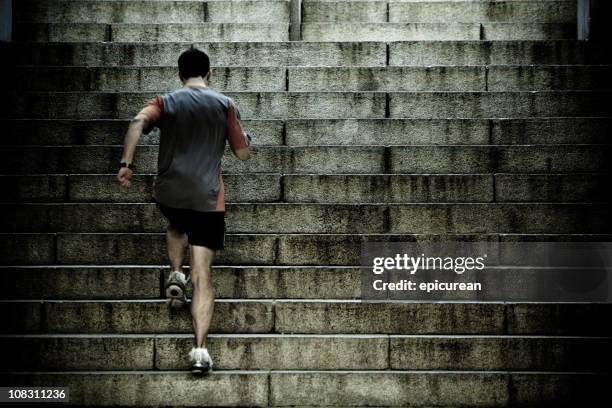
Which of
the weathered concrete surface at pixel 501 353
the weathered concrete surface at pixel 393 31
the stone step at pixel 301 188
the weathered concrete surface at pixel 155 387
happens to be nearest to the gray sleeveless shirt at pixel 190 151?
the weathered concrete surface at pixel 155 387

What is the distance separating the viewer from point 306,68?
7.44 meters

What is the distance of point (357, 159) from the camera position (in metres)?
6.61

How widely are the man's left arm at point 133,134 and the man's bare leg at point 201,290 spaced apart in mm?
596

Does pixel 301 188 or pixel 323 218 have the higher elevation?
pixel 301 188

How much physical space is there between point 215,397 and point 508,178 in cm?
284

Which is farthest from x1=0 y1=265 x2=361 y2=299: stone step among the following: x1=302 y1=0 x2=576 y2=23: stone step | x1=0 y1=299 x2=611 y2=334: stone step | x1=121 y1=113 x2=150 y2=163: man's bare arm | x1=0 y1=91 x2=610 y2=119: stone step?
x1=302 y1=0 x2=576 y2=23: stone step

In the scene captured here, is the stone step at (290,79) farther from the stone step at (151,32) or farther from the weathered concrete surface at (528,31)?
the weathered concrete surface at (528,31)

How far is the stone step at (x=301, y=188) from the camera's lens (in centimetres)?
623

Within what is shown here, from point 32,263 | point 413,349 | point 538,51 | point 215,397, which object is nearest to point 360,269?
point 413,349

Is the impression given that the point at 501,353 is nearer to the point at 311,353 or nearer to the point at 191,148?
the point at 311,353

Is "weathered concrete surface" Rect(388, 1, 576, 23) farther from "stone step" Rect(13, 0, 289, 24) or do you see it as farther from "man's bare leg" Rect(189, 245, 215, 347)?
"man's bare leg" Rect(189, 245, 215, 347)

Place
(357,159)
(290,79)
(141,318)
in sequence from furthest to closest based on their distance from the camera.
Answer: (290,79) < (357,159) < (141,318)

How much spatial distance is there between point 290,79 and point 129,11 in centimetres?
229

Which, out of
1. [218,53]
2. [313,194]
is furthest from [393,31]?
[313,194]
